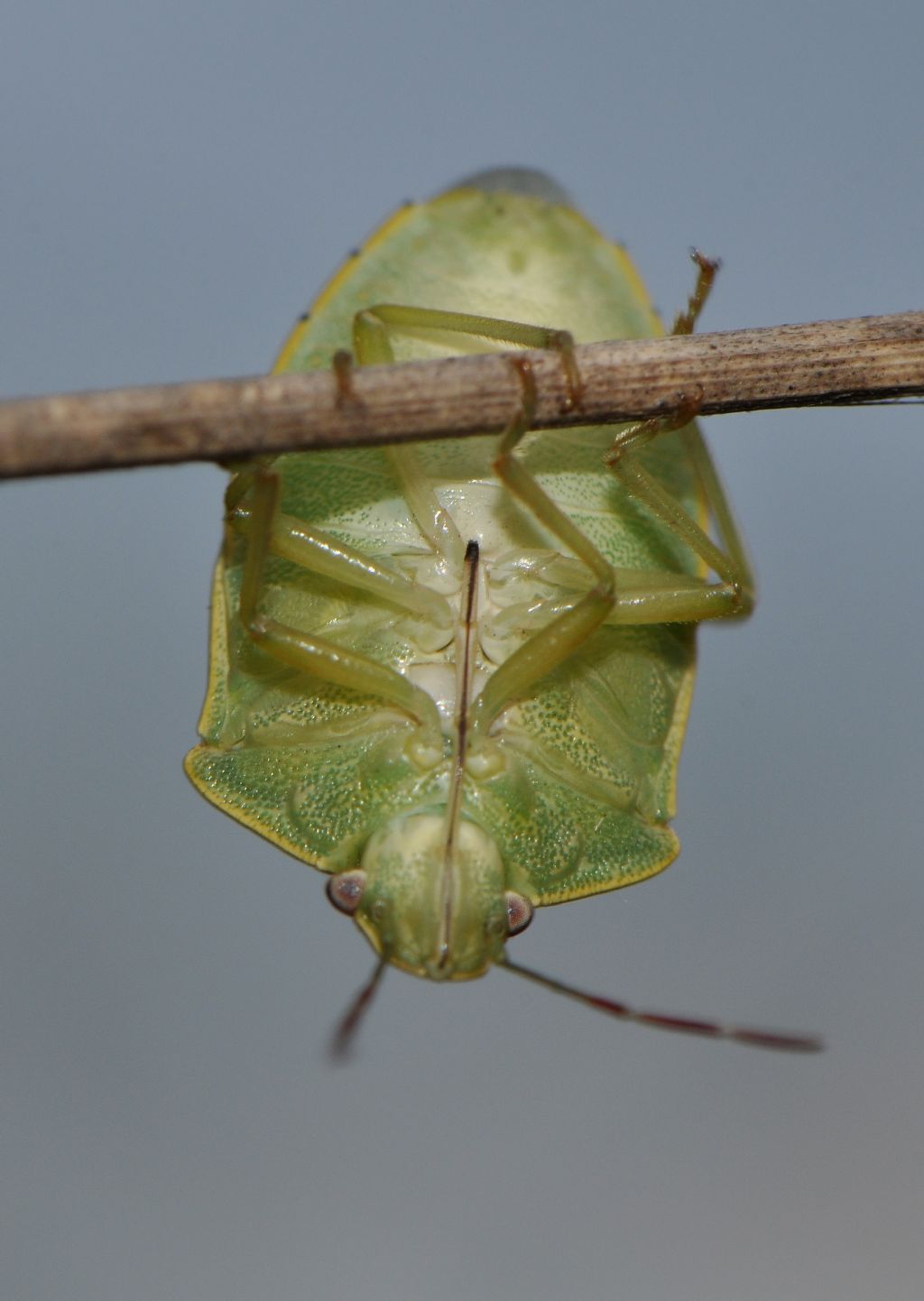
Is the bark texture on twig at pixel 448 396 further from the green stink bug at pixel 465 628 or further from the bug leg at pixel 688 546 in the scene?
the bug leg at pixel 688 546

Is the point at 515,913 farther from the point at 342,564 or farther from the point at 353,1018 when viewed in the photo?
the point at 342,564

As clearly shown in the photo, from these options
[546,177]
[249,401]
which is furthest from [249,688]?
[546,177]

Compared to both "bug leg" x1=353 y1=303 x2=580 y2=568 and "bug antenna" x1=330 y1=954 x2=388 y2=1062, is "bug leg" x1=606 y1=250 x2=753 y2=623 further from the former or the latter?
"bug antenna" x1=330 y1=954 x2=388 y2=1062

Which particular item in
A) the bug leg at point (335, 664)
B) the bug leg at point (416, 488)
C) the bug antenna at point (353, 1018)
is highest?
the bug leg at point (416, 488)

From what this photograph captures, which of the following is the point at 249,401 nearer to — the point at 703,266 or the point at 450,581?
the point at 450,581

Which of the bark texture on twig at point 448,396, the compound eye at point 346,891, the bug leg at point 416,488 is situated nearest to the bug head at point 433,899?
the compound eye at point 346,891

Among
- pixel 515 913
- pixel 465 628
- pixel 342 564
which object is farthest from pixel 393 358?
pixel 515 913
